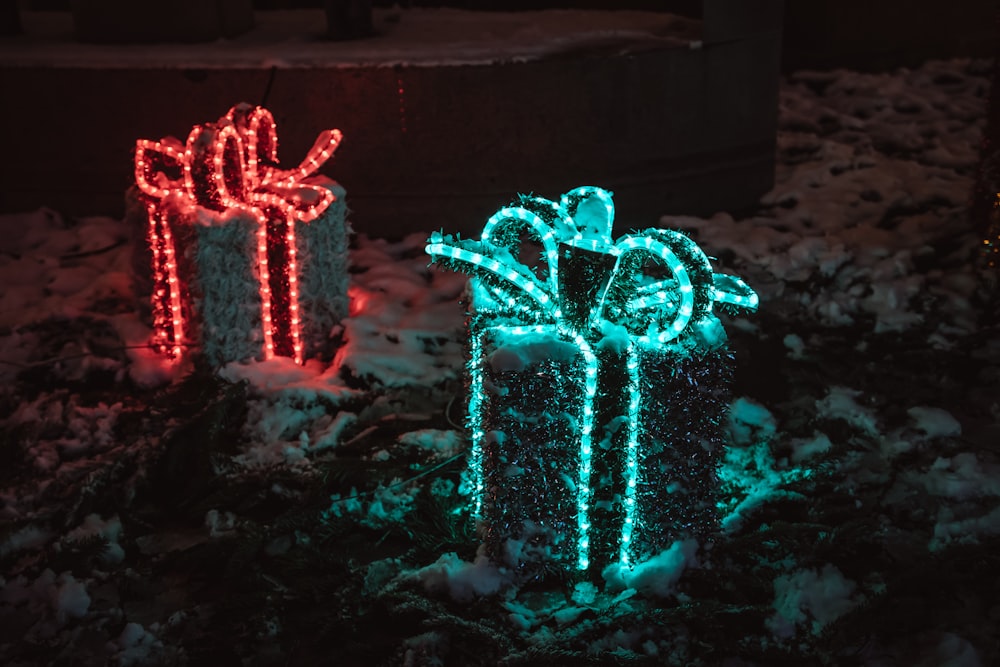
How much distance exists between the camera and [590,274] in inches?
137

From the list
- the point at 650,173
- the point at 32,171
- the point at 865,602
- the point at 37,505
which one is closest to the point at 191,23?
the point at 32,171

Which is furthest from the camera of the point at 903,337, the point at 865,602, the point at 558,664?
the point at 903,337

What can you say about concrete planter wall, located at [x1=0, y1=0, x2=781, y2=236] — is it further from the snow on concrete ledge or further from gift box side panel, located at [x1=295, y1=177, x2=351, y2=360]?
gift box side panel, located at [x1=295, y1=177, x2=351, y2=360]

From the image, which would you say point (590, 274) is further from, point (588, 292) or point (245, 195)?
point (245, 195)

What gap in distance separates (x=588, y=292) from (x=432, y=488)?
117 centimetres

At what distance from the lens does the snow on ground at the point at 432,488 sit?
133 inches

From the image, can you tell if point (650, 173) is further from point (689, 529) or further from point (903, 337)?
point (689, 529)

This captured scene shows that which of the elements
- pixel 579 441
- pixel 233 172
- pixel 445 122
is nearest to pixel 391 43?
pixel 445 122

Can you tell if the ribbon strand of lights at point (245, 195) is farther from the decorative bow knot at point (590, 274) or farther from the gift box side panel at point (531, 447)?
the gift box side panel at point (531, 447)

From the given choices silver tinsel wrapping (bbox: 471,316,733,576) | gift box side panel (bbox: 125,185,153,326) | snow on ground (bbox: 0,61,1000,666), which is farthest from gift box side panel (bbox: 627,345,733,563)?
gift box side panel (bbox: 125,185,153,326)

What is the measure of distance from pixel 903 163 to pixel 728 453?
15.9ft

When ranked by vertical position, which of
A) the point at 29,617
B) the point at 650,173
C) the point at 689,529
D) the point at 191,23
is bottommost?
the point at 29,617

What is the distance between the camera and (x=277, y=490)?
164 inches

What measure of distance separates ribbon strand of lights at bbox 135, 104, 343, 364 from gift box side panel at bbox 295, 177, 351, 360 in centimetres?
5
